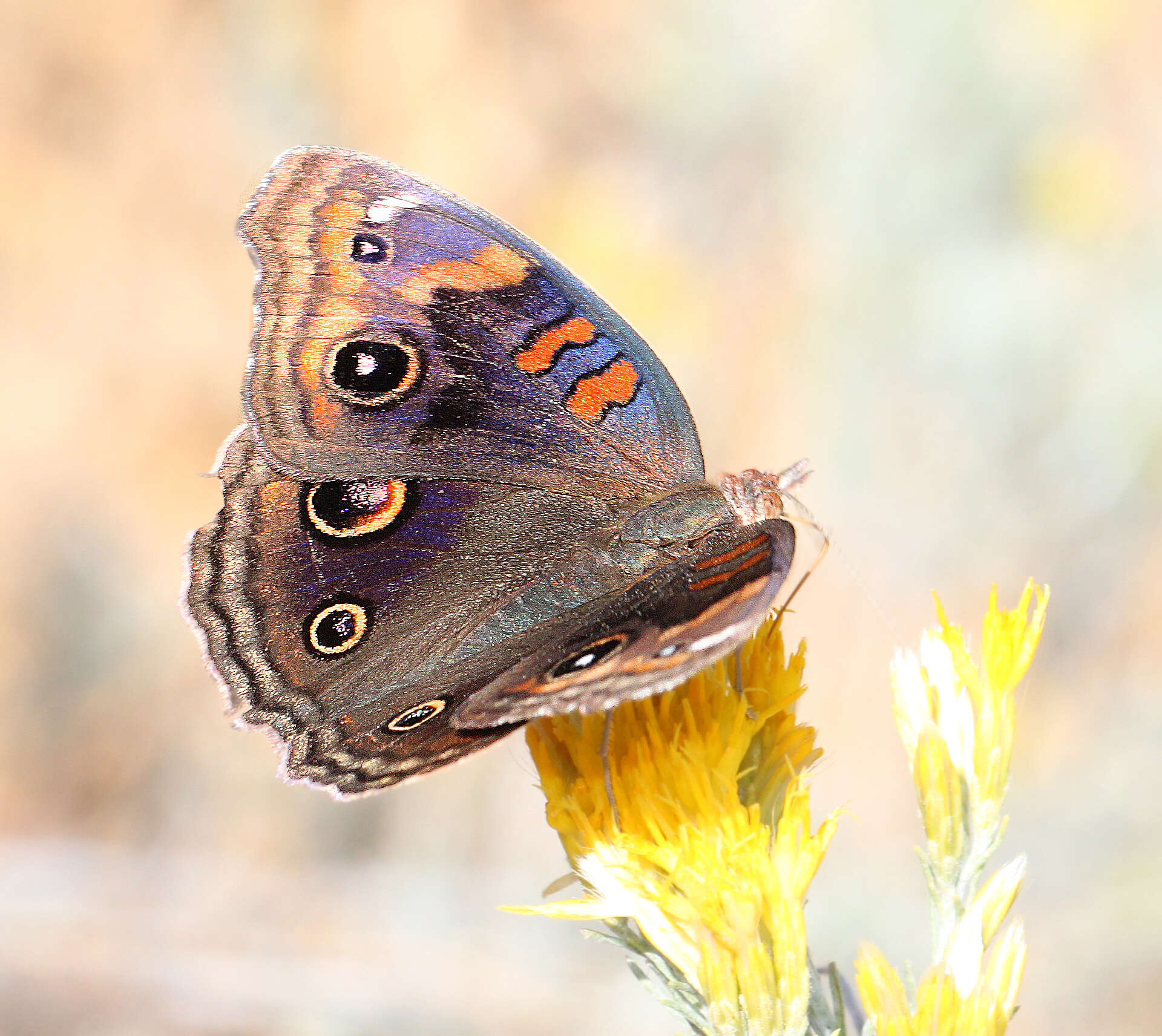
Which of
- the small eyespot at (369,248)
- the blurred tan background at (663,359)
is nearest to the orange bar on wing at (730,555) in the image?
the small eyespot at (369,248)

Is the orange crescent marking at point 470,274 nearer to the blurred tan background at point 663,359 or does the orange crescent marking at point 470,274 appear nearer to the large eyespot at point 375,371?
the large eyespot at point 375,371

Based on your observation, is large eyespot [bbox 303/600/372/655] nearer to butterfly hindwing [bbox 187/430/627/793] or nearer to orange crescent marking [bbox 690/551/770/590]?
butterfly hindwing [bbox 187/430/627/793]

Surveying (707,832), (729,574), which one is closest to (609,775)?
(707,832)

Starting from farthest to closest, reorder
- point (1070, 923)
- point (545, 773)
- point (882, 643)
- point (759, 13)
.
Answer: point (759, 13) → point (882, 643) → point (1070, 923) → point (545, 773)

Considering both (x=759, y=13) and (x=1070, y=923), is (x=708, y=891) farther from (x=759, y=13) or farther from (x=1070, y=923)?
(x=759, y=13)

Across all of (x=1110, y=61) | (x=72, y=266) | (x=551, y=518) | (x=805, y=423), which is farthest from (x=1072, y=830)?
(x=72, y=266)

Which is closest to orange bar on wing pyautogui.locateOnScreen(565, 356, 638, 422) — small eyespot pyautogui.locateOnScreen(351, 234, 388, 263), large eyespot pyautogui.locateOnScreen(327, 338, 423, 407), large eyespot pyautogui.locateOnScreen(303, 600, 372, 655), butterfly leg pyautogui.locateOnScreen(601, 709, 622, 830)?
large eyespot pyautogui.locateOnScreen(327, 338, 423, 407)
